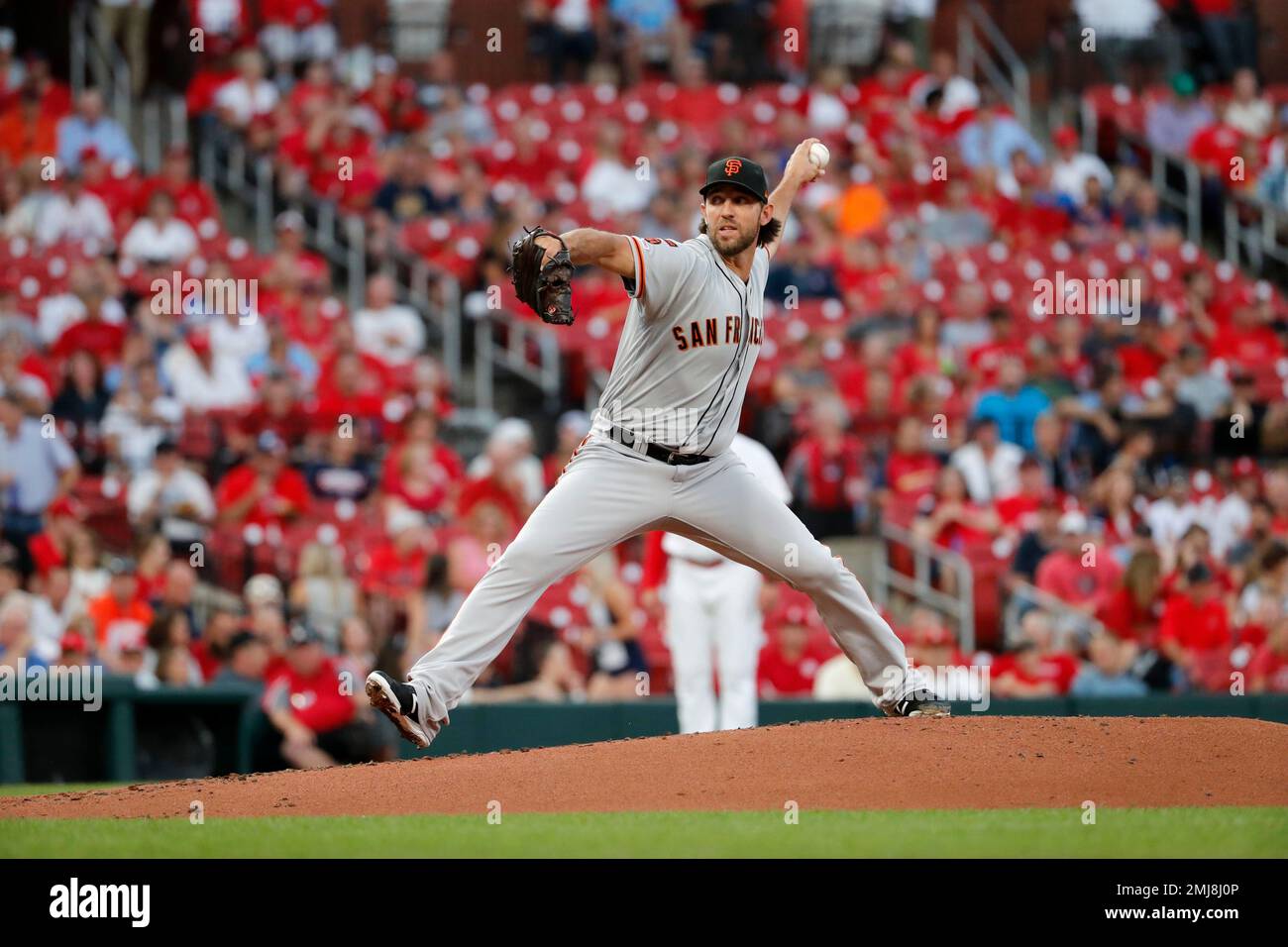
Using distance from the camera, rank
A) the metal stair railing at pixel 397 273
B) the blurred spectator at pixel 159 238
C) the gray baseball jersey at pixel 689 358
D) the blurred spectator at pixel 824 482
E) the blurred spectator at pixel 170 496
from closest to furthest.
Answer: the gray baseball jersey at pixel 689 358
the blurred spectator at pixel 170 496
the blurred spectator at pixel 824 482
the metal stair railing at pixel 397 273
the blurred spectator at pixel 159 238

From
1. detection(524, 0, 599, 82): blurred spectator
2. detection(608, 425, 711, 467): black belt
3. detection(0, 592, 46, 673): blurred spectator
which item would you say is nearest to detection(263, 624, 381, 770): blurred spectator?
detection(0, 592, 46, 673): blurred spectator

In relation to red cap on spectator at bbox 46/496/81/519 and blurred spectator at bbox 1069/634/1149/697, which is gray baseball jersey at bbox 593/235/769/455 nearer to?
blurred spectator at bbox 1069/634/1149/697

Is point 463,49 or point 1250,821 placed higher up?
point 463,49

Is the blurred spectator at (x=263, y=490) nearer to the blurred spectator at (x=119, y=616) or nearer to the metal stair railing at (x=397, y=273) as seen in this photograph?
the blurred spectator at (x=119, y=616)

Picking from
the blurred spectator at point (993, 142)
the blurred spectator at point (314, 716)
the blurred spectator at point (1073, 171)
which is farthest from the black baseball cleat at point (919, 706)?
the blurred spectator at point (993, 142)
